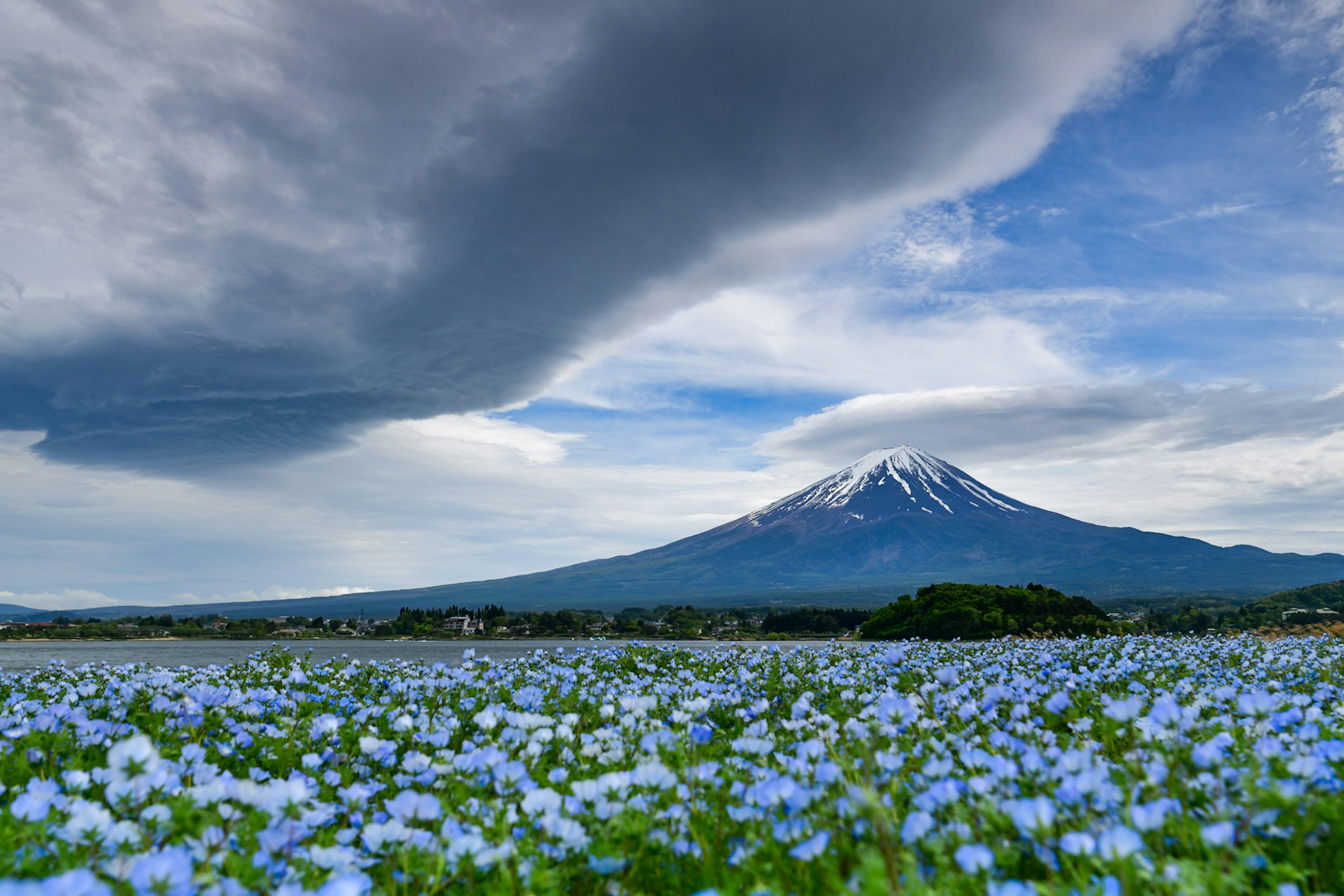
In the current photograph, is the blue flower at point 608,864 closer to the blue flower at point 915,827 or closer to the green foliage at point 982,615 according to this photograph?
the blue flower at point 915,827

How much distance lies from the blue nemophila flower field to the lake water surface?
27.0 ft

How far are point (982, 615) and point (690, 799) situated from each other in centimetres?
3221

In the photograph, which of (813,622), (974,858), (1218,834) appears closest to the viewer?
(974,858)

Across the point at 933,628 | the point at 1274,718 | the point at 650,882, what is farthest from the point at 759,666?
the point at 933,628

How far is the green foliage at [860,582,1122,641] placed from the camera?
2953 cm

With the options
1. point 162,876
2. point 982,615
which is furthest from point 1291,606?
point 162,876

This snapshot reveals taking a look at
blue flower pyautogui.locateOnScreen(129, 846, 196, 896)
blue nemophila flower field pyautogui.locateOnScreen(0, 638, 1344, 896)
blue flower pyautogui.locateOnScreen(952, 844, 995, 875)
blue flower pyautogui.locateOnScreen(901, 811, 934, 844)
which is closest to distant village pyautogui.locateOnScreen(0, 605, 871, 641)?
blue nemophila flower field pyautogui.locateOnScreen(0, 638, 1344, 896)

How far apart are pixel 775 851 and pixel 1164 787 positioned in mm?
2129

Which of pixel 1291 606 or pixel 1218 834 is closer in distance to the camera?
pixel 1218 834

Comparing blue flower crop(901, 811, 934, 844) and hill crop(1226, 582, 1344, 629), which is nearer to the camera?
blue flower crop(901, 811, 934, 844)

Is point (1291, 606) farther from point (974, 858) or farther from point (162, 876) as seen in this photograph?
point (162, 876)

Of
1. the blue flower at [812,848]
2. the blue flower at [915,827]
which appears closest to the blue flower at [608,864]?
the blue flower at [812,848]

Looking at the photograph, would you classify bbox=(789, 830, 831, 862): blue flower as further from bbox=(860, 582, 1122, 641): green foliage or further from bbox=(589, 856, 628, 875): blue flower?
bbox=(860, 582, 1122, 641): green foliage

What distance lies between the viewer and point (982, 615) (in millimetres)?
32500
